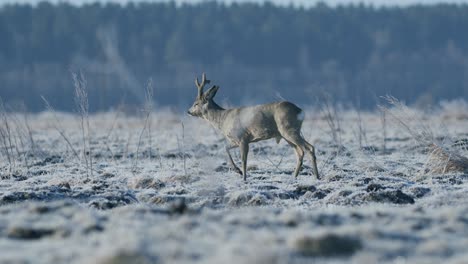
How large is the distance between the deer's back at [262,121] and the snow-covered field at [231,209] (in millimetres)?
681

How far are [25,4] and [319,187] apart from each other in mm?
84873

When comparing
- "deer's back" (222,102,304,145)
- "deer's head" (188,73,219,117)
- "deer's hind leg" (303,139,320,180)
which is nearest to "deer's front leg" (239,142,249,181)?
"deer's back" (222,102,304,145)

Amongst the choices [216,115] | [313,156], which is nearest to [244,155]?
[313,156]

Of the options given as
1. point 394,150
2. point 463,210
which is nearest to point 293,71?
point 394,150

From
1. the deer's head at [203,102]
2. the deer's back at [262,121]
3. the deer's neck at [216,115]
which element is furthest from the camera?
the deer's head at [203,102]

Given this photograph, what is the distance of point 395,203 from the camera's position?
11.2 meters

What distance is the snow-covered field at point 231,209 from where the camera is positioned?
272 inches

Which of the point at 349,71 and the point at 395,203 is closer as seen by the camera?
the point at 395,203

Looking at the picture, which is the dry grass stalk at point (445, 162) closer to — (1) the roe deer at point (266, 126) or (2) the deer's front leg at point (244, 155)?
(1) the roe deer at point (266, 126)

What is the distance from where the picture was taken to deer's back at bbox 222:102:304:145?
13.6 metres

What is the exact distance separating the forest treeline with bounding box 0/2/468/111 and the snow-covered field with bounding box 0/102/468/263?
49888 millimetres

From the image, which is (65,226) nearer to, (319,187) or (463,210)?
(463,210)

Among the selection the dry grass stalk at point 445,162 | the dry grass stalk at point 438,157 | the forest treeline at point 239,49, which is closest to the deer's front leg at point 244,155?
the dry grass stalk at point 438,157

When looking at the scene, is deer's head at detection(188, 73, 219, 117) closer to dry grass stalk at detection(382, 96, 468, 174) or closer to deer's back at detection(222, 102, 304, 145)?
deer's back at detection(222, 102, 304, 145)
